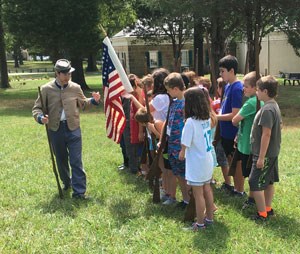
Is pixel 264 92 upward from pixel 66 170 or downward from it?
upward

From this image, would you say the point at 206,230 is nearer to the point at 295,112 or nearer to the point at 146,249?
the point at 146,249

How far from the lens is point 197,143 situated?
432 centimetres

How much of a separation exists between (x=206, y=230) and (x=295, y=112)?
1280 cm

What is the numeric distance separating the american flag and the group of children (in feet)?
0.91

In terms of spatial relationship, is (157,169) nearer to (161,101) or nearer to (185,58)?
(161,101)

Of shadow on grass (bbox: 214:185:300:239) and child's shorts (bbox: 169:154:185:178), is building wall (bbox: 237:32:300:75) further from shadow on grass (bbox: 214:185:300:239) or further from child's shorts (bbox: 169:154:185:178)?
child's shorts (bbox: 169:154:185:178)

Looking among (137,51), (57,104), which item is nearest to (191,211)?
(57,104)

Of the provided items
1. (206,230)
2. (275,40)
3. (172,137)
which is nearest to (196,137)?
(172,137)

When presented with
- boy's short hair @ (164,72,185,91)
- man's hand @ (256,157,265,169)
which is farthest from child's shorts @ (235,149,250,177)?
boy's short hair @ (164,72,185,91)

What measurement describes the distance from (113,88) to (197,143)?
1939 millimetres

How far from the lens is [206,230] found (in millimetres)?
4523

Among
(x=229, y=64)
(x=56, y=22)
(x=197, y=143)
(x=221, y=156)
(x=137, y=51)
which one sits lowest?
A: (x=221, y=156)

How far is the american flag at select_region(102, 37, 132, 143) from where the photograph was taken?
5.76 m

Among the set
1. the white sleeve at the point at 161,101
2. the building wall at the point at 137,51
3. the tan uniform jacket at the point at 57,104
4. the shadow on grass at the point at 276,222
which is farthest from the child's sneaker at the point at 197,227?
the building wall at the point at 137,51
